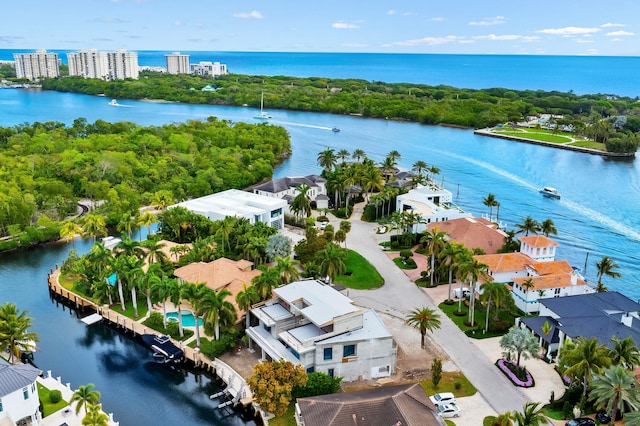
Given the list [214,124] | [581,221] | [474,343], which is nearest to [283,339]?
[474,343]

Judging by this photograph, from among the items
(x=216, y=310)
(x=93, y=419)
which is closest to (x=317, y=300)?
(x=216, y=310)

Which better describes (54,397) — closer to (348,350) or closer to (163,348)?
(163,348)

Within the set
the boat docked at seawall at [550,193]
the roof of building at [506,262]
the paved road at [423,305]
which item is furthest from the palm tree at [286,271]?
the boat docked at seawall at [550,193]

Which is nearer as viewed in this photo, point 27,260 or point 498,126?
point 27,260

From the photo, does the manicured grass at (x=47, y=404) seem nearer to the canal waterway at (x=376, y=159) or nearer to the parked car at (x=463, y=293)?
the canal waterway at (x=376, y=159)

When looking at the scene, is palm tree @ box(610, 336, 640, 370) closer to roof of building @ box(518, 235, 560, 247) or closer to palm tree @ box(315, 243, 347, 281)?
roof of building @ box(518, 235, 560, 247)

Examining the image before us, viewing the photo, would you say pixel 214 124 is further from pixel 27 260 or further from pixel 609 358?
pixel 609 358
